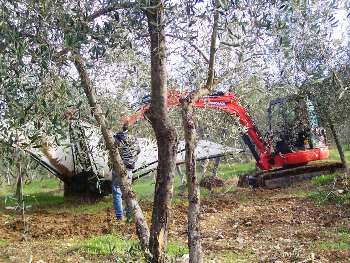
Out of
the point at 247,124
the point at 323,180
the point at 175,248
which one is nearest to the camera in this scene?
the point at 175,248

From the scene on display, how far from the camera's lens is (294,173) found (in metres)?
16.6

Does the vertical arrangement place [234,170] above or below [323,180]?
above

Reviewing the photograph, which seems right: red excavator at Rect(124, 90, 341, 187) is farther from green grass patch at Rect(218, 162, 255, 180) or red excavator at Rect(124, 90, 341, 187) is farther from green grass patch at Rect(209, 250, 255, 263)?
green grass patch at Rect(209, 250, 255, 263)

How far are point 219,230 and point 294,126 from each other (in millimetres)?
7054

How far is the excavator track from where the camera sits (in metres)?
16.5

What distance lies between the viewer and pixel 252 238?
9016mm

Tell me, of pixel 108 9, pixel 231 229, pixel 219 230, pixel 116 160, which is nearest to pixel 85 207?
pixel 219 230

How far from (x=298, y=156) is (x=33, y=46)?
535 inches

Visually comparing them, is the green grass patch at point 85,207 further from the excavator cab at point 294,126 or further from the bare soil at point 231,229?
the excavator cab at point 294,126

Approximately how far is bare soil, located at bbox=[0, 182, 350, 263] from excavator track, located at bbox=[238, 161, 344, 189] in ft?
8.90

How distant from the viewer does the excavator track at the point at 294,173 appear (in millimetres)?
16531

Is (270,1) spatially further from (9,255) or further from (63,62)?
(9,255)

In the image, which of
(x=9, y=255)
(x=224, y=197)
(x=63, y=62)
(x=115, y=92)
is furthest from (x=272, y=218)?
(x=63, y=62)

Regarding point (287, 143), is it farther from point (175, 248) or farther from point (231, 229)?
point (175, 248)
